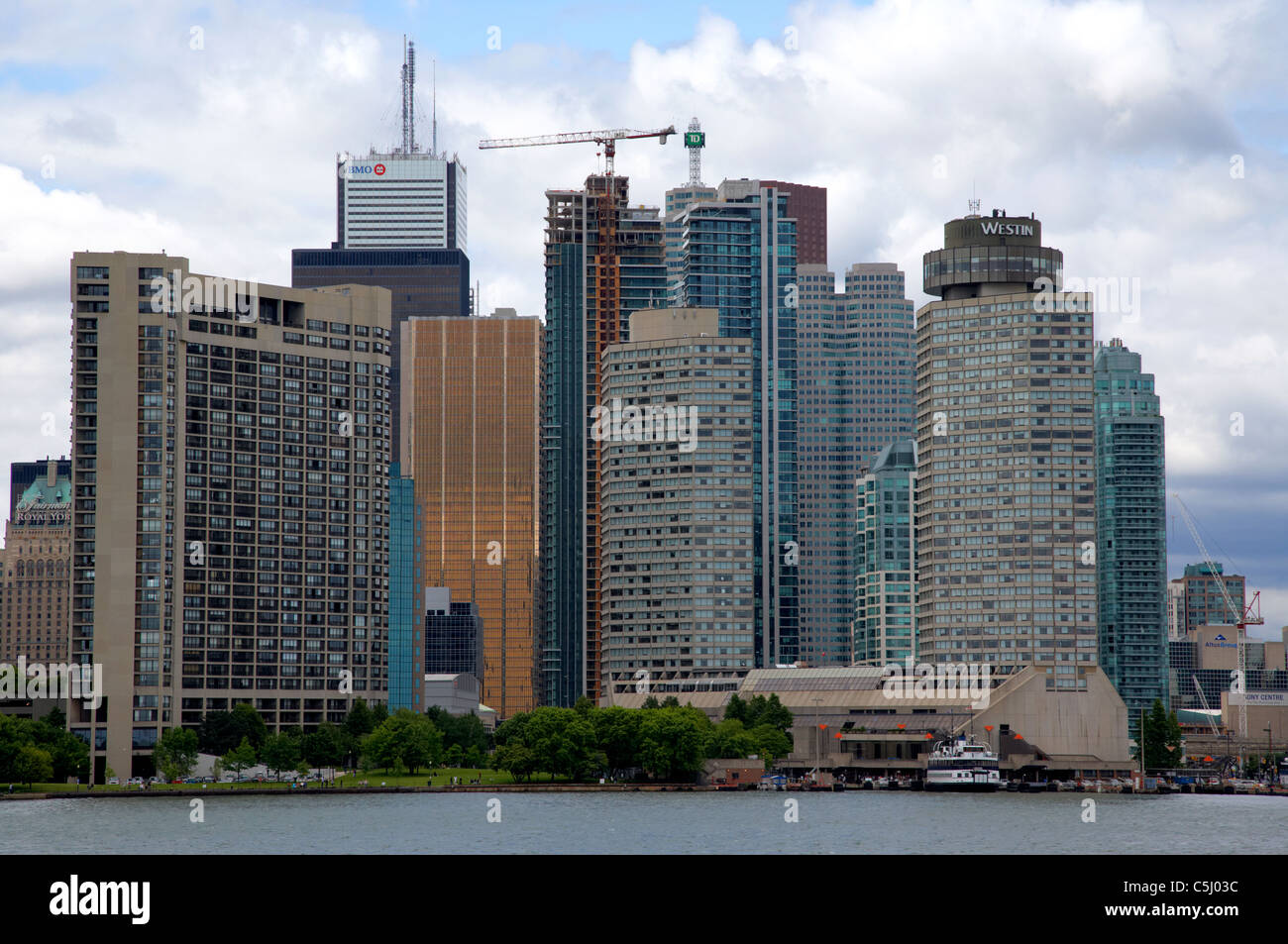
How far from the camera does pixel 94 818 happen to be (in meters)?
167

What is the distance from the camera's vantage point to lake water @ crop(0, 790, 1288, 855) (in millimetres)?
127562

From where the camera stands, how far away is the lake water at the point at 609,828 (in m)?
128

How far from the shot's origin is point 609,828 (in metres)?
145
